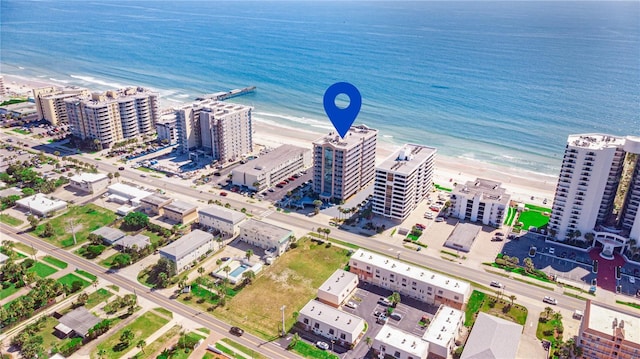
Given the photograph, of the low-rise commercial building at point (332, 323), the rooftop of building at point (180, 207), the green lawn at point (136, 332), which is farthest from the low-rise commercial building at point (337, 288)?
the rooftop of building at point (180, 207)

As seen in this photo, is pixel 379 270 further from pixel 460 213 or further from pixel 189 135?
pixel 189 135

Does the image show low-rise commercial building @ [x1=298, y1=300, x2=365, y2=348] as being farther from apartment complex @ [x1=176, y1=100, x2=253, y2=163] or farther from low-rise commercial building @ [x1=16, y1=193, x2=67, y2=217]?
apartment complex @ [x1=176, y1=100, x2=253, y2=163]

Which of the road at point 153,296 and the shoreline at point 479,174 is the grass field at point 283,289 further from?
the shoreline at point 479,174

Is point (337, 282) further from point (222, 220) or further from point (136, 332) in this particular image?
point (136, 332)

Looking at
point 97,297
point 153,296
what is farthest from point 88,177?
point 153,296

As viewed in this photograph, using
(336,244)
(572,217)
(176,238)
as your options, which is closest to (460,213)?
(572,217)

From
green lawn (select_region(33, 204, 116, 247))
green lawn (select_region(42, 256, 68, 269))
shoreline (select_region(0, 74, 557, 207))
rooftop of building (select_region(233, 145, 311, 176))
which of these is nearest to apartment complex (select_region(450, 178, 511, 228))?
shoreline (select_region(0, 74, 557, 207))
